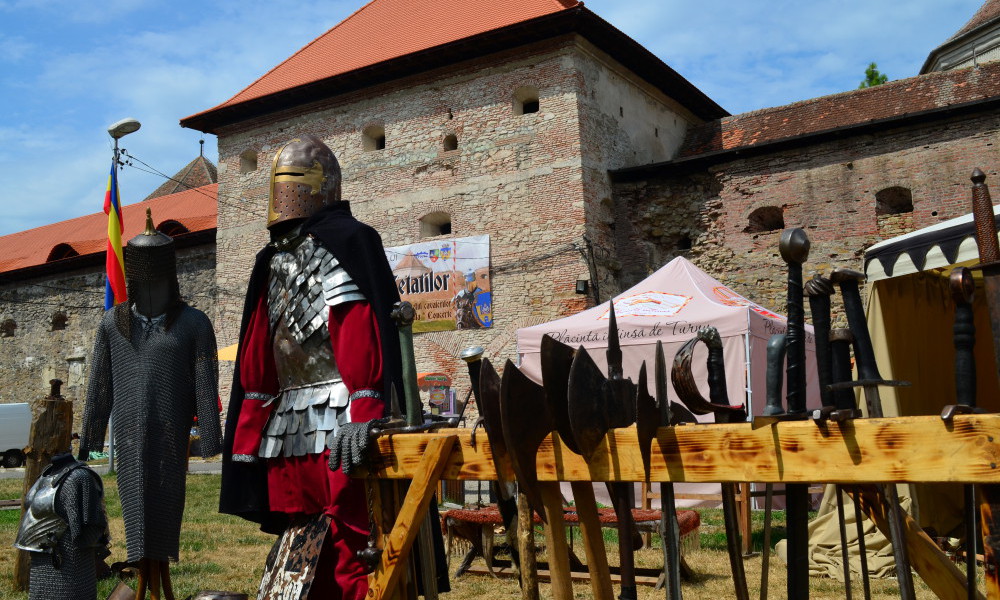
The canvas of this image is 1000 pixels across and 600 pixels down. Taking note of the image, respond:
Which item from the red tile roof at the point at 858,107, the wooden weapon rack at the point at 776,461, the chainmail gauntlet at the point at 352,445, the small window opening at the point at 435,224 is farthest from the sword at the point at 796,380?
the small window opening at the point at 435,224

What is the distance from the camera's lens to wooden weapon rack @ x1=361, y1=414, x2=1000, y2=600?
1783 millimetres

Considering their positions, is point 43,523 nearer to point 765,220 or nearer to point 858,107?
point 765,220

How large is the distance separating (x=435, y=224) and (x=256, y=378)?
12.8m

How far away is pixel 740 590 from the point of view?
8.13 ft

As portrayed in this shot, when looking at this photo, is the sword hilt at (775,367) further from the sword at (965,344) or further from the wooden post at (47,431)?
the wooden post at (47,431)

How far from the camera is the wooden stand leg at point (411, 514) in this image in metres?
2.47

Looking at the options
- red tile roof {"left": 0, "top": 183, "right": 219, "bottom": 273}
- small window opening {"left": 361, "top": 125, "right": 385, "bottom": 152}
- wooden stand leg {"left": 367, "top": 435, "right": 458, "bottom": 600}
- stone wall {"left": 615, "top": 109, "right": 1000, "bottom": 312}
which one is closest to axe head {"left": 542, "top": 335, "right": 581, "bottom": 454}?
wooden stand leg {"left": 367, "top": 435, "right": 458, "bottom": 600}

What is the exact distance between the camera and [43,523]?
3783mm

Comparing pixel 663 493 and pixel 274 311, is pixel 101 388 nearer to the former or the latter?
pixel 274 311

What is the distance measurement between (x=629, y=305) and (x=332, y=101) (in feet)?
33.6

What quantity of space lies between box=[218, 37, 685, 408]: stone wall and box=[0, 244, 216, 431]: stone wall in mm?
8239

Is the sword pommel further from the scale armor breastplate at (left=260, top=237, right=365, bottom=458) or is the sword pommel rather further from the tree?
the tree

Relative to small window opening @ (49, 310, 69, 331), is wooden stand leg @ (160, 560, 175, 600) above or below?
below

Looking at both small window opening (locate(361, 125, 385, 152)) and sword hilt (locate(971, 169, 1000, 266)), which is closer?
sword hilt (locate(971, 169, 1000, 266))
